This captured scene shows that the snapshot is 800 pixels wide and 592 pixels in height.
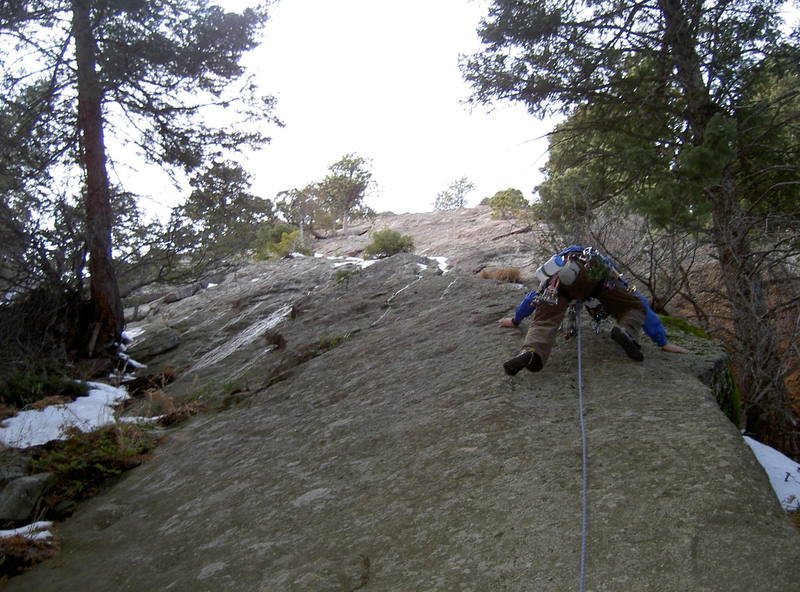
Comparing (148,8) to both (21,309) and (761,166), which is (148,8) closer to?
(21,309)

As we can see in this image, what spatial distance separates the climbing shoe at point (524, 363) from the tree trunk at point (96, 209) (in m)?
8.43

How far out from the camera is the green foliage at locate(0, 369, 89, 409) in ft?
26.7

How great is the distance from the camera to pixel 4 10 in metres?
9.16

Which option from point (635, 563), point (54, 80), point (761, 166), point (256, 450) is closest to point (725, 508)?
point (635, 563)

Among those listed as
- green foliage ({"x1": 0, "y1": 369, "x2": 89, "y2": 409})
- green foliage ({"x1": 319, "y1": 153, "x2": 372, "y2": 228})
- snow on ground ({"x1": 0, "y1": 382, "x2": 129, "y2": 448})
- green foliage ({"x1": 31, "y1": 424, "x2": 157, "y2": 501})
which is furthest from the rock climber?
green foliage ({"x1": 319, "y1": 153, "x2": 372, "y2": 228})

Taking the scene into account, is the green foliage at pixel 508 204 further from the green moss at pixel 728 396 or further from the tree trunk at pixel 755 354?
the green moss at pixel 728 396

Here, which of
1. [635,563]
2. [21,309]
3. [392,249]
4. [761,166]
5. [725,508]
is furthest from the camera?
[392,249]

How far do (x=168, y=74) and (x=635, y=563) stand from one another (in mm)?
11189

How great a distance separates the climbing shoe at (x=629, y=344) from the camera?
4.46m

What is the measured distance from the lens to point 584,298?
507 cm

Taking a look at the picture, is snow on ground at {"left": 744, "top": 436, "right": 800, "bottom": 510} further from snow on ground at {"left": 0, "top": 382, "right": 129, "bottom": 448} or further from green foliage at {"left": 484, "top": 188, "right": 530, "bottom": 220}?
green foliage at {"left": 484, "top": 188, "right": 530, "bottom": 220}

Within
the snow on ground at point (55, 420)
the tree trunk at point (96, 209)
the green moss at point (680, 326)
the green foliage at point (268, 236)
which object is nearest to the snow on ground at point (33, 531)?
the snow on ground at point (55, 420)

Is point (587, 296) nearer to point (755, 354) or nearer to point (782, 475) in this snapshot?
point (782, 475)

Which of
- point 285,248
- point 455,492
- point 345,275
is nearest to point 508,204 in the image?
point 345,275
